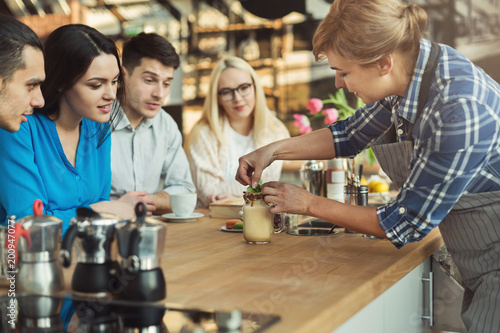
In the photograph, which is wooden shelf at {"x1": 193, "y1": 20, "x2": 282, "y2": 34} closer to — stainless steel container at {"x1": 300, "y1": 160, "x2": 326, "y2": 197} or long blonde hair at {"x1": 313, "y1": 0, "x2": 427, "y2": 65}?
stainless steel container at {"x1": 300, "y1": 160, "x2": 326, "y2": 197}

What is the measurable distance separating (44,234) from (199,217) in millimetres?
1107

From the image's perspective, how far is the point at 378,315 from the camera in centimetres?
120

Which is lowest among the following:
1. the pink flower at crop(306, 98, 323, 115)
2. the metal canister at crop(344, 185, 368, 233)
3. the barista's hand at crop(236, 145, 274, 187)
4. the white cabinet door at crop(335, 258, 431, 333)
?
the white cabinet door at crop(335, 258, 431, 333)

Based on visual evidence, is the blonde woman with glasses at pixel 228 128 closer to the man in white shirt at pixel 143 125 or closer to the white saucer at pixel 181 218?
the man in white shirt at pixel 143 125

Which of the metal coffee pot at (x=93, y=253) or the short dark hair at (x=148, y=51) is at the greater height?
the short dark hair at (x=148, y=51)

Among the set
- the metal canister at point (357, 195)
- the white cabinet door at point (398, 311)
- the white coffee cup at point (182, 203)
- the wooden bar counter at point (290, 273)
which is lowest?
the white cabinet door at point (398, 311)

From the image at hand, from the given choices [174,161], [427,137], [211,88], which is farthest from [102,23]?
[427,137]

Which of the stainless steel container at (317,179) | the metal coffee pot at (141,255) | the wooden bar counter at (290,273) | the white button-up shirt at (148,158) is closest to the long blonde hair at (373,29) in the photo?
the wooden bar counter at (290,273)

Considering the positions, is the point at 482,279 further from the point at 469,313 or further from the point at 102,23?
the point at 102,23

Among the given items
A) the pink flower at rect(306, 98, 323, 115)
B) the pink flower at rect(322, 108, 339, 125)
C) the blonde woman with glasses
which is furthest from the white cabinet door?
the blonde woman with glasses

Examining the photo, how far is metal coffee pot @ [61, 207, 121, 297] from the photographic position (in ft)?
3.11

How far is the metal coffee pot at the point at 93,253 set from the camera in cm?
95

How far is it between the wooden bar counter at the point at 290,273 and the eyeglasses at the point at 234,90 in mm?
1491

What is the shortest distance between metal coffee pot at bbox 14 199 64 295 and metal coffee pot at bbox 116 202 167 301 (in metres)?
0.13
